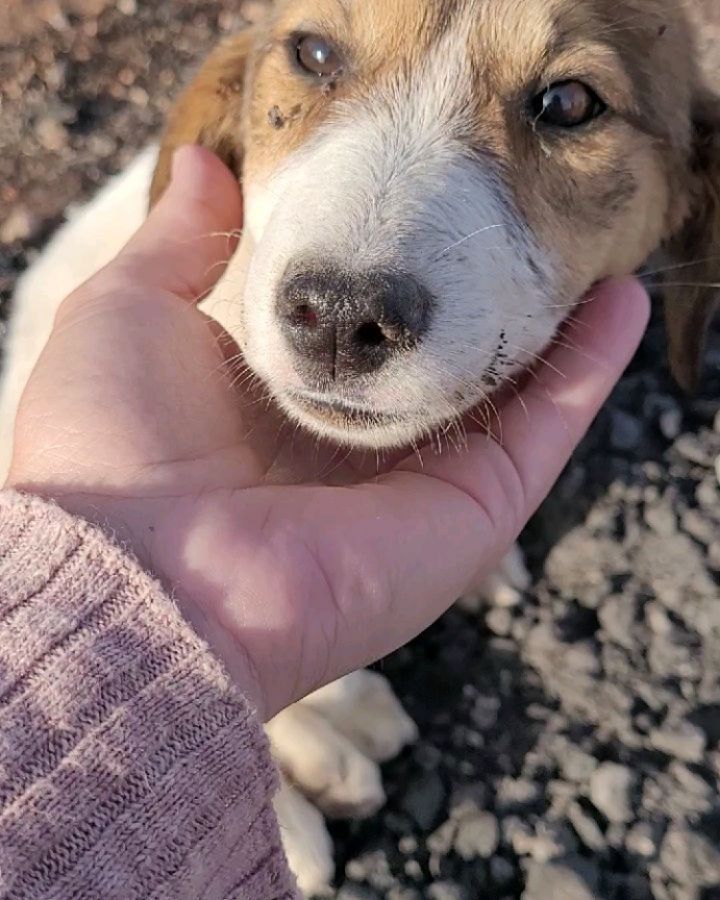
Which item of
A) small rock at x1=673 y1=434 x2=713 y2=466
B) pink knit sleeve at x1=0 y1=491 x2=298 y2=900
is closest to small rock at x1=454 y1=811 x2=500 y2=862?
pink knit sleeve at x1=0 y1=491 x2=298 y2=900

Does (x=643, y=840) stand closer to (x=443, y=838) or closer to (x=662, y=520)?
(x=443, y=838)

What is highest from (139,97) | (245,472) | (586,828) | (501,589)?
(139,97)

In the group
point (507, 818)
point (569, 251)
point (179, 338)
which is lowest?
point (507, 818)

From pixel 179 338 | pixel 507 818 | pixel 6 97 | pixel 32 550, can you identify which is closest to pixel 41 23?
pixel 6 97

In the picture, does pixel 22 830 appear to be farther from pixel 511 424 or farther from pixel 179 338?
pixel 511 424

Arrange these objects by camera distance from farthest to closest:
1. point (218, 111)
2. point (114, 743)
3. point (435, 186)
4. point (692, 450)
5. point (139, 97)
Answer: point (139, 97) < point (692, 450) < point (218, 111) < point (435, 186) < point (114, 743)

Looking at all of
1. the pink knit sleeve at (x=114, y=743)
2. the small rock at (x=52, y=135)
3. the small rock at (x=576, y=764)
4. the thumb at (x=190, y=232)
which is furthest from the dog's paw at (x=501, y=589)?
the small rock at (x=52, y=135)

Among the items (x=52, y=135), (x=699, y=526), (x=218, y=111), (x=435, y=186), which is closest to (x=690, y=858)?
(x=699, y=526)
